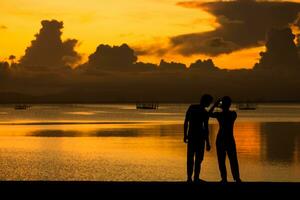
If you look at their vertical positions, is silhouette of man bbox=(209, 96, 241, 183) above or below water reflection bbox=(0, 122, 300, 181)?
above

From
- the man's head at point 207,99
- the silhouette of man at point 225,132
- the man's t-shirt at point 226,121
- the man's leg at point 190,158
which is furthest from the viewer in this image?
the man's leg at point 190,158

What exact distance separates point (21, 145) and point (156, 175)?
1326 inches

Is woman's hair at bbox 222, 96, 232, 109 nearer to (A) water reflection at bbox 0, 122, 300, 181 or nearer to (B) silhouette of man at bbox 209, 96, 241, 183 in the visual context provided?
(B) silhouette of man at bbox 209, 96, 241, 183

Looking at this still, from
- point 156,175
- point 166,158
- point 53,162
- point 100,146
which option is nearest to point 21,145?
point 100,146

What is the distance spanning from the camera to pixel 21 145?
7188 cm
